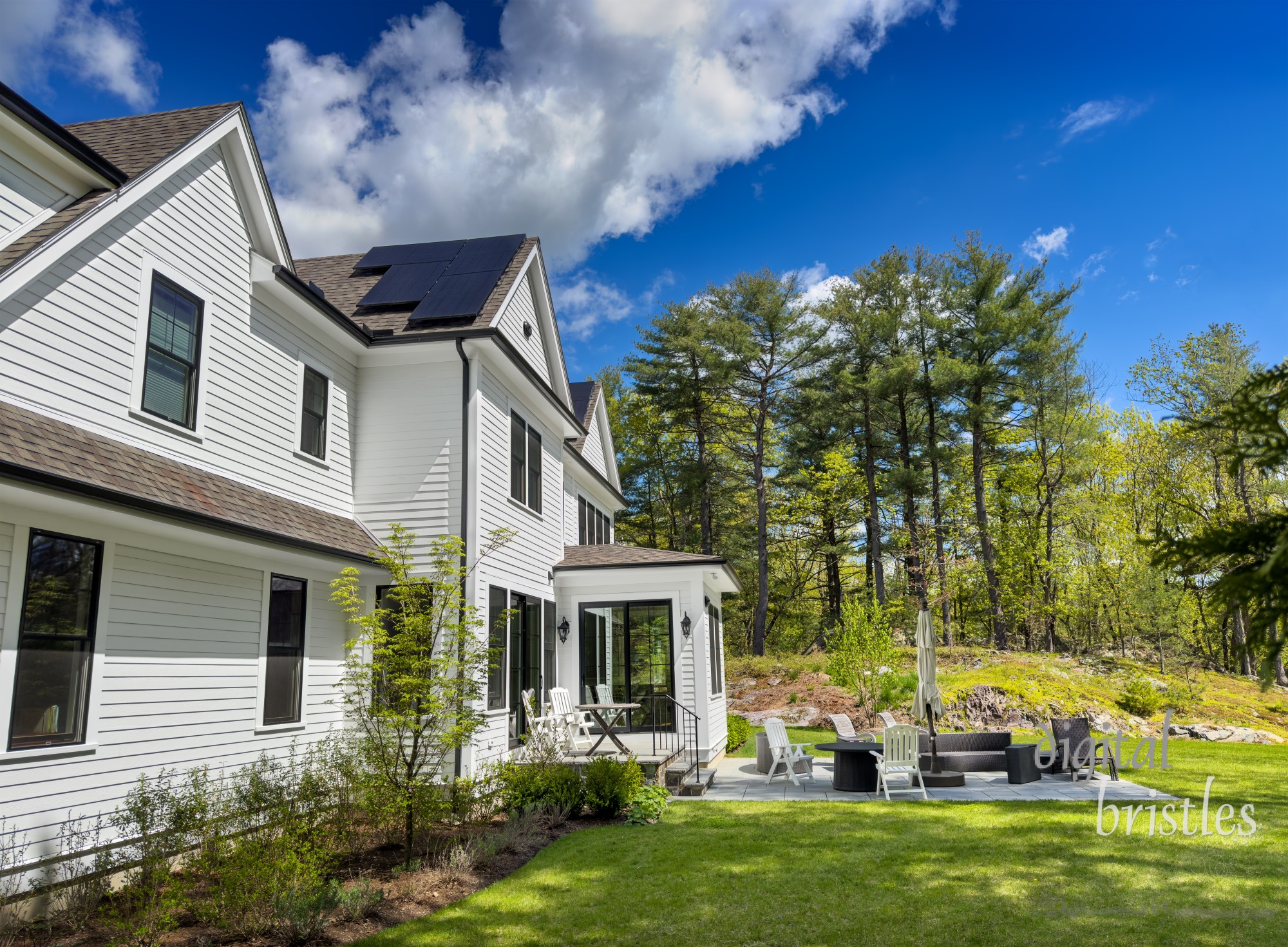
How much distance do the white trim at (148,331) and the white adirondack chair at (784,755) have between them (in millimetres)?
9332

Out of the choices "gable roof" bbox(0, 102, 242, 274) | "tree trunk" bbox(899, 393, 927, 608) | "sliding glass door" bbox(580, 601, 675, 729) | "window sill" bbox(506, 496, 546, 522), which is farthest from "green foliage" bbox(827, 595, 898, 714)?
"gable roof" bbox(0, 102, 242, 274)

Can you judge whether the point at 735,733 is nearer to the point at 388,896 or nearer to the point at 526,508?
the point at 526,508

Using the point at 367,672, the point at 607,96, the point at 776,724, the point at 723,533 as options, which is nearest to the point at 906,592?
the point at 723,533

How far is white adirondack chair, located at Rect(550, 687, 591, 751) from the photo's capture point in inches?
482

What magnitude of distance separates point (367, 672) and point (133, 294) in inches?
174

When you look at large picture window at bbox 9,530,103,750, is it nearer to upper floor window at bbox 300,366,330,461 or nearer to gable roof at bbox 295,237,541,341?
upper floor window at bbox 300,366,330,461

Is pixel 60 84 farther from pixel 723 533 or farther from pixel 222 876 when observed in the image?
pixel 723 533

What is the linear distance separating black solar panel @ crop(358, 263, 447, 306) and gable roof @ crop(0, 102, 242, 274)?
3.55m

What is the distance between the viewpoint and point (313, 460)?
10.5 metres

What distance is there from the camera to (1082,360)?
2991 cm

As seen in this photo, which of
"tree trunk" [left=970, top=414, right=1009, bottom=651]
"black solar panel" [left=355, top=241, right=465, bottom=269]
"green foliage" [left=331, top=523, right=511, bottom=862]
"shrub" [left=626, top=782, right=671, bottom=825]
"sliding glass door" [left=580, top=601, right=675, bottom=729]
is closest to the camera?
"green foliage" [left=331, top=523, right=511, bottom=862]

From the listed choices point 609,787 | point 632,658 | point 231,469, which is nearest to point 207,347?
point 231,469

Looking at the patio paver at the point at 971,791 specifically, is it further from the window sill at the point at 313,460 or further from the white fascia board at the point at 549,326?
the white fascia board at the point at 549,326

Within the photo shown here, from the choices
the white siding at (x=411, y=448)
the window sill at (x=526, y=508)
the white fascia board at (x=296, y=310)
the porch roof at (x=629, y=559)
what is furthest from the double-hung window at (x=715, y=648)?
the white fascia board at (x=296, y=310)
